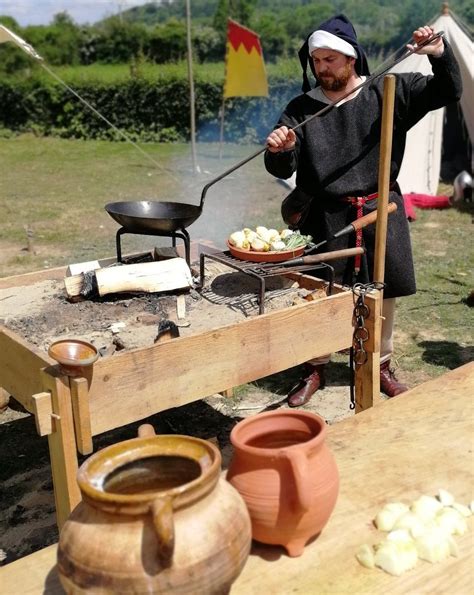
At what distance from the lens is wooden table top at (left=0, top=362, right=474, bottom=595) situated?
1.46 meters

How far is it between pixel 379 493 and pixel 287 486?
417 millimetres

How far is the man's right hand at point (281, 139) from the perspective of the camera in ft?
10.7

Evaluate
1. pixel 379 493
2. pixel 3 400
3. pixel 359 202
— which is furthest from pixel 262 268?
pixel 3 400

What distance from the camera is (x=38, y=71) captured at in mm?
21906

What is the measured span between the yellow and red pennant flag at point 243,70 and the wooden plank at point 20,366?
32.1ft

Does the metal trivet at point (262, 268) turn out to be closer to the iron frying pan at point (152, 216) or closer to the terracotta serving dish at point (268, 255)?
the terracotta serving dish at point (268, 255)

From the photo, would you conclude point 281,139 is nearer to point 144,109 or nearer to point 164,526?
point 164,526

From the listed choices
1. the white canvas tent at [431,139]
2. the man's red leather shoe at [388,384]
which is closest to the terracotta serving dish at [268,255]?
the man's red leather shoe at [388,384]

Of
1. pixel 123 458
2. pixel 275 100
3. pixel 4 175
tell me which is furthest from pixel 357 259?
pixel 275 100

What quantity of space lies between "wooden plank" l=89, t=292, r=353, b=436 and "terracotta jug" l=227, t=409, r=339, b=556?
92cm

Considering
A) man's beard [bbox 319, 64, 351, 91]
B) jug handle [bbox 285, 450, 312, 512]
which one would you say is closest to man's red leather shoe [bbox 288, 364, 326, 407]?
man's beard [bbox 319, 64, 351, 91]

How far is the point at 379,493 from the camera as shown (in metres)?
1.77

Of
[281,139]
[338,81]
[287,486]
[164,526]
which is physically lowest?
[287,486]

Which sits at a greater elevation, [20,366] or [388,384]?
[20,366]
